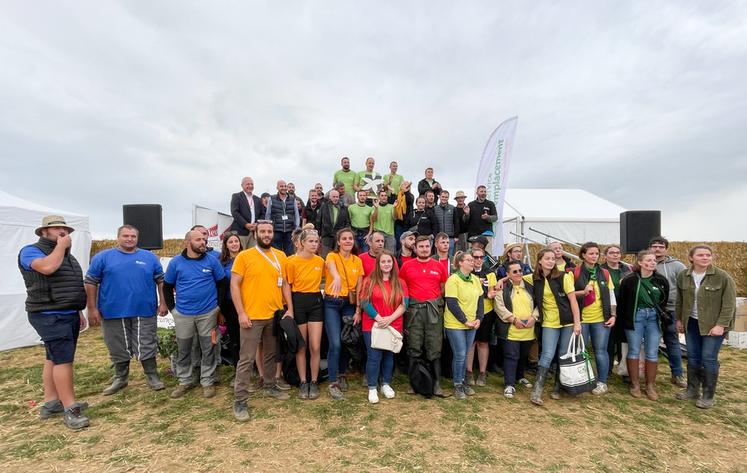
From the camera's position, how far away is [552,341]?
4027 mm

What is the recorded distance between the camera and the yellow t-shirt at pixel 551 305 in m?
3.95

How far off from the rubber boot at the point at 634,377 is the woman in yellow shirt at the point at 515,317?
4.47ft

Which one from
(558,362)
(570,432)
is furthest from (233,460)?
(558,362)

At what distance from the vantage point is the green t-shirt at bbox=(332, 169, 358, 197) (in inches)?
321

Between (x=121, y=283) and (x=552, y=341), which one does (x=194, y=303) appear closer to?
(x=121, y=283)

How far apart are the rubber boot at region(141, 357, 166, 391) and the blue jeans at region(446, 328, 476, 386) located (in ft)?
11.6

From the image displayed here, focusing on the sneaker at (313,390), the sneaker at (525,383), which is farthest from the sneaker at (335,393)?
the sneaker at (525,383)

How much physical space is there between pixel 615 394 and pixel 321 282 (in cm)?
385

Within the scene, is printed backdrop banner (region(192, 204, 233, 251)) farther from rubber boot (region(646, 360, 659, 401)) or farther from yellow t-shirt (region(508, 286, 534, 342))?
rubber boot (region(646, 360, 659, 401))

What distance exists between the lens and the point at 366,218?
6.97 m

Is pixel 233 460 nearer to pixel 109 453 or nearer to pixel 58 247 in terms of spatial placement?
pixel 109 453

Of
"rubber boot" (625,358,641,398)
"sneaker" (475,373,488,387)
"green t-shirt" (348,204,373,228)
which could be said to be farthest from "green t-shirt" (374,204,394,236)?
"rubber boot" (625,358,641,398)

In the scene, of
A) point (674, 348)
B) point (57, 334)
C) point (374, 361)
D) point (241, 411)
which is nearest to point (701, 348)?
point (674, 348)

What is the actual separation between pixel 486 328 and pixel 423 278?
1.11m
